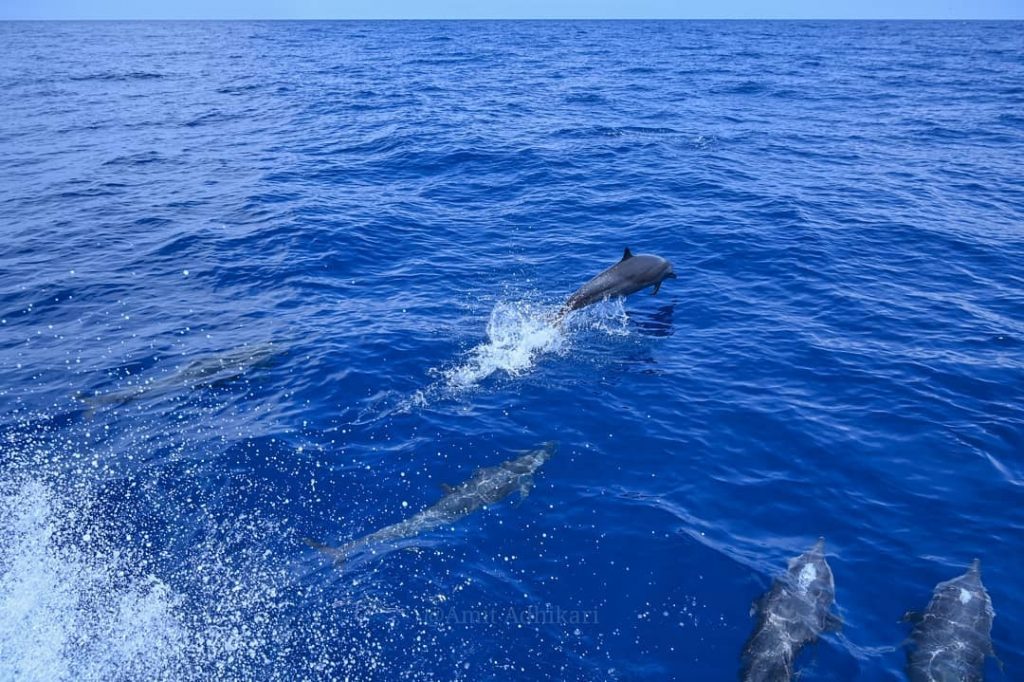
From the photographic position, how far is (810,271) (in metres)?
22.4

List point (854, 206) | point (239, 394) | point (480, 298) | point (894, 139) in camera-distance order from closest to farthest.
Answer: point (239, 394) → point (480, 298) → point (854, 206) → point (894, 139)

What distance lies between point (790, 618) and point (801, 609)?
289 millimetres

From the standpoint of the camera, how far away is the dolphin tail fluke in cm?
1147

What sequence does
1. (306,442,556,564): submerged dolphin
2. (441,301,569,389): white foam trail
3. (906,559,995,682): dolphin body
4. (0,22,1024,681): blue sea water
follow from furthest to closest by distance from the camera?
(441,301,569,389): white foam trail < (306,442,556,564): submerged dolphin < (0,22,1024,681): blue sea water < (906,559,995,682): dolphin body

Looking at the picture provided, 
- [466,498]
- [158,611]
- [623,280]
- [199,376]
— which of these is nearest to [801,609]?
[466,498]

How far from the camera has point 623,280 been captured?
19.3m

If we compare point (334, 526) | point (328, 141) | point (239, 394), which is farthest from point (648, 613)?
point (328, 141)

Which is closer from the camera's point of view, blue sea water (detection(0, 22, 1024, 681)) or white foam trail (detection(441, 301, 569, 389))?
blue sea water (detection(0, 22, 1024, 681))

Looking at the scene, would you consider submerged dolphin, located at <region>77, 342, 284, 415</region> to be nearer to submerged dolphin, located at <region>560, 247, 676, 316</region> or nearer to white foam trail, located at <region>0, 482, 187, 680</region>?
white foam trail, located at <region>0, 482, 187, 680</region>

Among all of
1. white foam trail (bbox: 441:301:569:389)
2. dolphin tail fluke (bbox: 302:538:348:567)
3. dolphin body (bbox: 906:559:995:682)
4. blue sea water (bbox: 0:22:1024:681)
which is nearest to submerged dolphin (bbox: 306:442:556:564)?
dolphin tail fluke (bbox: 302:538:348:567)

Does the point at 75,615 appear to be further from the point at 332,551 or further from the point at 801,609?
the point at 801,609

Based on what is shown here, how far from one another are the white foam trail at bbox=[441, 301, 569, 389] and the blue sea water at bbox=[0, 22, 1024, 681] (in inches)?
3.9

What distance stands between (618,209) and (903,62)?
64068 mm

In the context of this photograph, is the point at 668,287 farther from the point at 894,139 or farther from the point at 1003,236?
the point at 894,139
